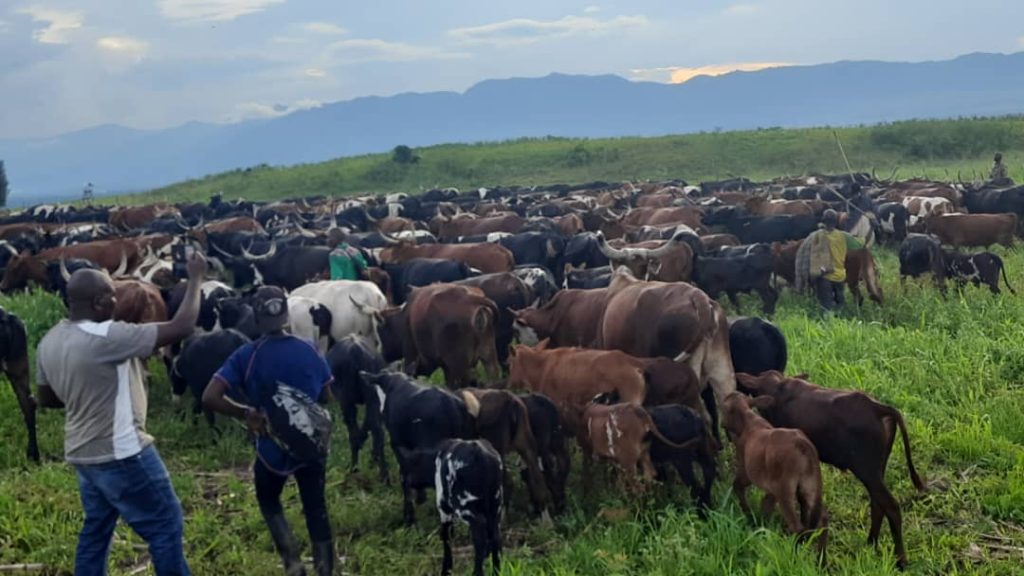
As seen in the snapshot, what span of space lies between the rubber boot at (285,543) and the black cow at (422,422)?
1.13 meters

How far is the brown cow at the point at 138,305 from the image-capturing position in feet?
38.5

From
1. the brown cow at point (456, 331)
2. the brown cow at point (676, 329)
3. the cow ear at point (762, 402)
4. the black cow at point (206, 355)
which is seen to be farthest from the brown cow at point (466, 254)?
the cow ear at point (762, 402)

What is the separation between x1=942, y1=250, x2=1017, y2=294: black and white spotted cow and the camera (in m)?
13.6

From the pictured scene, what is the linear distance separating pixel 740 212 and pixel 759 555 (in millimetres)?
14924

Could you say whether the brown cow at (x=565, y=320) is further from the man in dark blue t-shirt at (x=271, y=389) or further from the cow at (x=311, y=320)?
the man in dark blue t-shirt at (x=271, y=389)

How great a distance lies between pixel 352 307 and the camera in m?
11.3

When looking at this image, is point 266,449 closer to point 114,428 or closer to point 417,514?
point 114,428

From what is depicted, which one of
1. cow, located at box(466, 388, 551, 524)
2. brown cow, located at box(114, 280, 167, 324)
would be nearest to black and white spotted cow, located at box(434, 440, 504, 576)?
cow, located at box(466, 388, 551, 524)

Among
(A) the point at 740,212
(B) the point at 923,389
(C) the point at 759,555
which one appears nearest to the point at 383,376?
(C) the point at 759,555

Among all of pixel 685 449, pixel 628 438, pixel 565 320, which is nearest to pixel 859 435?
pixel 685 449

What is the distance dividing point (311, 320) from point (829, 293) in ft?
23.9

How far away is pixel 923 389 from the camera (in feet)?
30.5

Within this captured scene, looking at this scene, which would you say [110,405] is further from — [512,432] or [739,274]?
[739,274]

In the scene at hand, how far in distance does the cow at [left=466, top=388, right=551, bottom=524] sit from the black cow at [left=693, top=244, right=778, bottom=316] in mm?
6977
